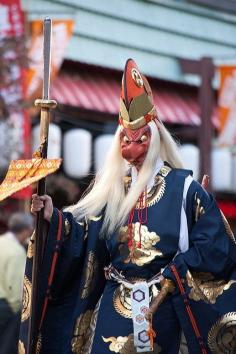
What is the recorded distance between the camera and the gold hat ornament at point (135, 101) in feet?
19.0

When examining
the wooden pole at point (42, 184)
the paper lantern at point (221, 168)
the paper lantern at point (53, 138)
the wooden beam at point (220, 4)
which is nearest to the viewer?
the wooden pole at point (42, 184)

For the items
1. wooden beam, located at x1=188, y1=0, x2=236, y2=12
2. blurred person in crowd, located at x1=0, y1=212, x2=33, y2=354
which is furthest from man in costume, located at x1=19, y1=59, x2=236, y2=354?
wooden beam, located at x1=188, y1=0, x2=236, y2=12

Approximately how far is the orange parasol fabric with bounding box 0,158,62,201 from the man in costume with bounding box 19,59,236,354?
116 millimetres

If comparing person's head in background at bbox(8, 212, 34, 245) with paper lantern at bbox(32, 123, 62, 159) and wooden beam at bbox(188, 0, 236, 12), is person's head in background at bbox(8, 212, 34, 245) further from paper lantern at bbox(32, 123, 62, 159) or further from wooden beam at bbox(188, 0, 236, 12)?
wooden beam at bbox(188, 0, 236, 12)

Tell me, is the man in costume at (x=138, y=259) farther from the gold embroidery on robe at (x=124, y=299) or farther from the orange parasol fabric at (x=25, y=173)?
the orange parasol fabric at (x=25, y=173)

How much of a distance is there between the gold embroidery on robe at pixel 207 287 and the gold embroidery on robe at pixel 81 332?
1.89ft

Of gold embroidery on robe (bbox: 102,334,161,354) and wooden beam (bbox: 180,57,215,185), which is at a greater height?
wooden beam (bbox: 180,57,215,185)

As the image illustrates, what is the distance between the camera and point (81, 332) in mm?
5750

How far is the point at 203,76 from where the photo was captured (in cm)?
1705

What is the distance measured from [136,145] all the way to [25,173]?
2.13 feet

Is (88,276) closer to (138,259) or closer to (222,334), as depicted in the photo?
(138,259)

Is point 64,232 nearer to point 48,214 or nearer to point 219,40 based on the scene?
point 48,214

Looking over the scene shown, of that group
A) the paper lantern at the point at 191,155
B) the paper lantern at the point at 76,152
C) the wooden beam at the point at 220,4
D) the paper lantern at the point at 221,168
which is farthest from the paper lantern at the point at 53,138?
the wooden beam at the point at 220,4

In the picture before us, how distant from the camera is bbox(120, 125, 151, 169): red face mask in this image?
575cm
